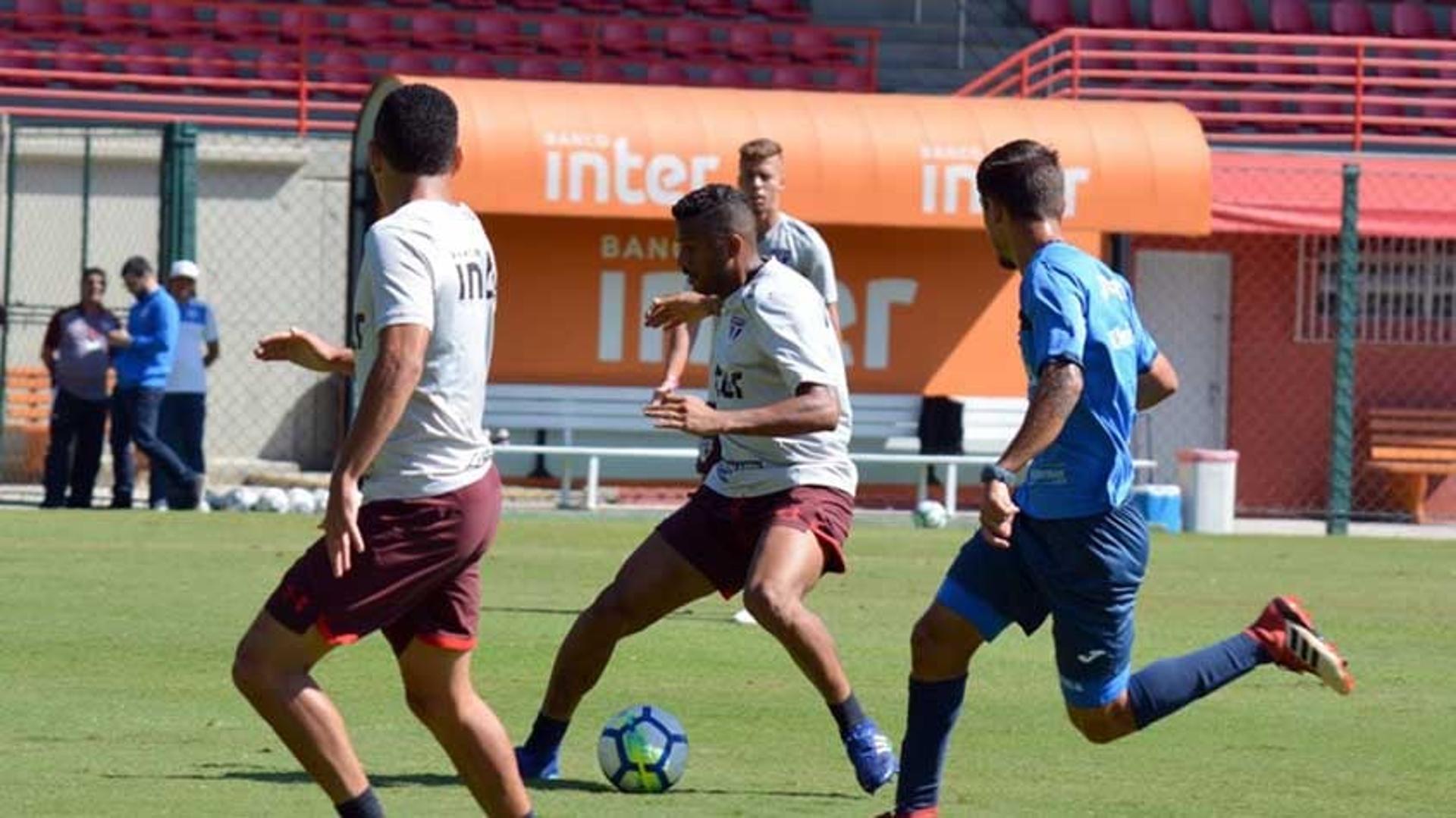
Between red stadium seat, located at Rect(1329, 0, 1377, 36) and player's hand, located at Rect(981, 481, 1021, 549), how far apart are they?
26062mm

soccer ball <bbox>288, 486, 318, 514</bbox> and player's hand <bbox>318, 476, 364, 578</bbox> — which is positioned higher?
player's hand <bbox>318, 476, 364, 578</bbox>

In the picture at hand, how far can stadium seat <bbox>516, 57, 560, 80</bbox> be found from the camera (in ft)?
95.6

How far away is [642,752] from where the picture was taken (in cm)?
836

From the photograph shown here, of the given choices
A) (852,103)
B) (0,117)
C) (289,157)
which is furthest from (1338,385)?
(0,117)

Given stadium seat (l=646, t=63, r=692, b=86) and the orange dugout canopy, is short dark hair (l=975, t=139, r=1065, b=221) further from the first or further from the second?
stadium seat (l=646, t=63, r=692, b=86)

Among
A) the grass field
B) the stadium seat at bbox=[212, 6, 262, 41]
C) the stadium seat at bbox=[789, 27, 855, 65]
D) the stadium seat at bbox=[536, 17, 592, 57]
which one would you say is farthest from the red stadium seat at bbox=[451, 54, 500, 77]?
the grass field

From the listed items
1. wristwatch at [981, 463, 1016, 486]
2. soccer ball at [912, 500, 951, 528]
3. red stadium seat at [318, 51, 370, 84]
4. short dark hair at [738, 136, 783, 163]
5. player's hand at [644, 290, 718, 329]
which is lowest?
soccer ball at [912, 500, 951, 528]

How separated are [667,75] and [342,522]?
913 inches

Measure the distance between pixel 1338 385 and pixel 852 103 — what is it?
4.64 m

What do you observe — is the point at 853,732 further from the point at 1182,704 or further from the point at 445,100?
the point at 445,100

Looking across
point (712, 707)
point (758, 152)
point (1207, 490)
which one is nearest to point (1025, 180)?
point (712, 707)

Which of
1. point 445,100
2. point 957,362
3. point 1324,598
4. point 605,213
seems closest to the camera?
point 445,100

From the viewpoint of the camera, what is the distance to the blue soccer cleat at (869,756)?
831 cm

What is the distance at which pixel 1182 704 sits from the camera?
24.9ft
